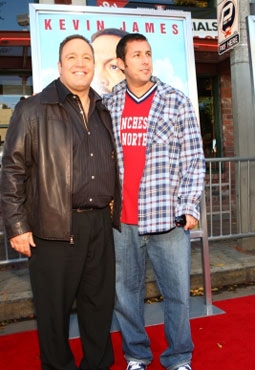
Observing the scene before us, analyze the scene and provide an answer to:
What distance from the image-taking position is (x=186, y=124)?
2.52 metres

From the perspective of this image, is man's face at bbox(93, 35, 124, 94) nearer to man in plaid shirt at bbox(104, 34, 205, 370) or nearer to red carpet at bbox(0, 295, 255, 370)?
man in plaid shirt at bbox(104, 34, 205, 370)

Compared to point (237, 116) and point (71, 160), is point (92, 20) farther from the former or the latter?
point (237, 116)

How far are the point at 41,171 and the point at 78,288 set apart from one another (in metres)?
0.76

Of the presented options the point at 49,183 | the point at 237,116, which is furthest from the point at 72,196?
the point at 237,116

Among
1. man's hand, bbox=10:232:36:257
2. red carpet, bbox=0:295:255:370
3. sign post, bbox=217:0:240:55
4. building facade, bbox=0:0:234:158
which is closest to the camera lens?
man's hand, bbox=10:232:36:257

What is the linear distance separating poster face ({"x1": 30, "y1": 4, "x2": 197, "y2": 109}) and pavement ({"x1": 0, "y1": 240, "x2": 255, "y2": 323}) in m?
1.97

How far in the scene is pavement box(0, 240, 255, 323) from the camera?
155 inches

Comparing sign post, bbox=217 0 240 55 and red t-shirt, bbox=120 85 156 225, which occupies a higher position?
sign post, bbox=217 0 240 55

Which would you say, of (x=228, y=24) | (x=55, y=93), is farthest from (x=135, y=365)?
(x=228, y=24)

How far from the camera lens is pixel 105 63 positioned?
10.8 ft

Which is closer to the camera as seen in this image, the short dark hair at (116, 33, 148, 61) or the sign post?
the short dark hair at (116, 33, 148, 61)

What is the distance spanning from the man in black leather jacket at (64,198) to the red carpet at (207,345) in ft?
2.15

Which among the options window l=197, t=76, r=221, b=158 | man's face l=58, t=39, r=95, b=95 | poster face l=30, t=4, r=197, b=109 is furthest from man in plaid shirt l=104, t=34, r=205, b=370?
window l=197, t=76, r=221, b=158

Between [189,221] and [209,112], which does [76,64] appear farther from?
[209,112]
